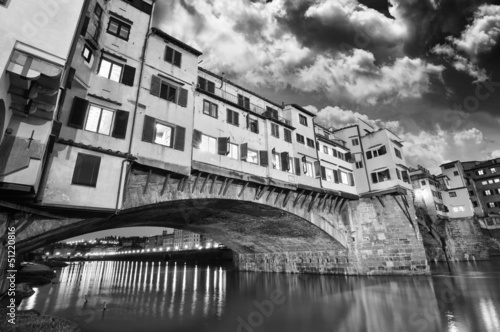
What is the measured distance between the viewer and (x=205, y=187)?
17.8 m

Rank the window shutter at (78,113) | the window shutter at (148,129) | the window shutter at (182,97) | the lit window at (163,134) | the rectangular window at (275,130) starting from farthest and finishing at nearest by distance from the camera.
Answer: the rectangular window at (275,130) < the window shutter at (182,97) < the lit window at (163,134) < the window shutter at (148,129) < the window shutter at (78,113)

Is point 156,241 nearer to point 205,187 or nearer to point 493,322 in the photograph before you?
point 205,187

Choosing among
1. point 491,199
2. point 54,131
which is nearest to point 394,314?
point 54,131

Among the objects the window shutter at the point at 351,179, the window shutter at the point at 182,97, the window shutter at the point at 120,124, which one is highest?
the window shutter at the point at 182,97

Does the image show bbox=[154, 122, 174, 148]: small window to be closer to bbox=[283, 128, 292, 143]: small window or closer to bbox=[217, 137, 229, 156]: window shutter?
bbox=[217, 137, 229, 156]: window shutter

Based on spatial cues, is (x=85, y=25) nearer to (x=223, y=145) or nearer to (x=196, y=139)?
(x=196, y=139)

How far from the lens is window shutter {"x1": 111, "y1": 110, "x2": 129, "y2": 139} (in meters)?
14.3

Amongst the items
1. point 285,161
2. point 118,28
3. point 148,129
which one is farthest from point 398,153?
point 118,28

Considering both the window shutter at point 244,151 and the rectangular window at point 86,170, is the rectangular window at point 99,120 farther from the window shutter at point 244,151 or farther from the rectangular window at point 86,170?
the window shutter at point 244,151

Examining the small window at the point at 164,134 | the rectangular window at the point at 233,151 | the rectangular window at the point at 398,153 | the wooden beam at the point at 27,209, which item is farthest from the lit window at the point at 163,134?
the rectangular window at the point at 398,153

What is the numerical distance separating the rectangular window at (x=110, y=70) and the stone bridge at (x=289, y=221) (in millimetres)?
6041

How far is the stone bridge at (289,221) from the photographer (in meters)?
17.1

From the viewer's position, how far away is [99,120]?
46.5 ft

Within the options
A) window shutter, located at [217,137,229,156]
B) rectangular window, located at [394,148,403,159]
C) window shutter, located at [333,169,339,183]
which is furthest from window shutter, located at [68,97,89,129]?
rectangular window, located at [394,148,403,159]
